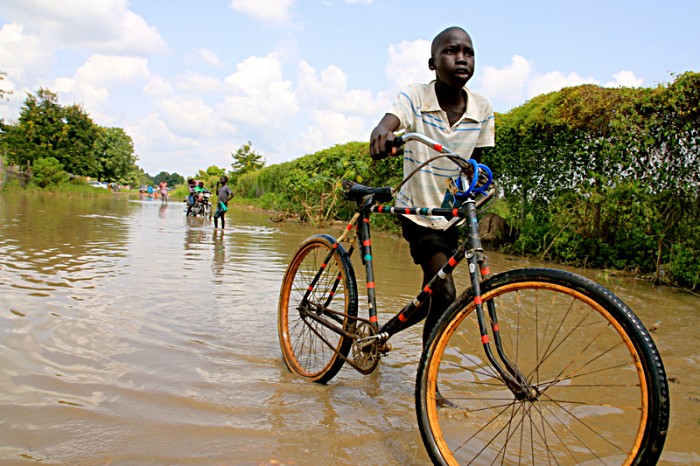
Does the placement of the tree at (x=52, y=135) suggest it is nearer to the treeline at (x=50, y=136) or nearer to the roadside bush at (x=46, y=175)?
the treeline at (x=50, y=136)

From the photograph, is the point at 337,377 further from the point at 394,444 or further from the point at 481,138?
the point at 481,138

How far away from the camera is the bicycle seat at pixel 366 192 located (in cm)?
282

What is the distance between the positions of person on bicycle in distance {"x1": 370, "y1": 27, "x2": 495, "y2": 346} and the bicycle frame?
0.17m

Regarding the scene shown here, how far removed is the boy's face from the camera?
8.86ft

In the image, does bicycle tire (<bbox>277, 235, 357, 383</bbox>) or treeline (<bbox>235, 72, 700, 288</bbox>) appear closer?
bicycle tire (<bbox>277, 235, 357, 383</bbox>)

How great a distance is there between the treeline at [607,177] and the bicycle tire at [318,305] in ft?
18.2

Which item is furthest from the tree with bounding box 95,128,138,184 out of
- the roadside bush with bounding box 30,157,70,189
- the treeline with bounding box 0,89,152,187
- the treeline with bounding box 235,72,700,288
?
the treeline with bounding box 235,72,700,288

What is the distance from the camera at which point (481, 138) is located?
2.94m

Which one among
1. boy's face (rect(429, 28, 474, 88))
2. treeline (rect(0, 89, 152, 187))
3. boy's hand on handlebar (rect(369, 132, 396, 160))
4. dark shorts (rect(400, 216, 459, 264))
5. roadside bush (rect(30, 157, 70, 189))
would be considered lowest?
dark shorts (rect(400, 216, 459, 264))

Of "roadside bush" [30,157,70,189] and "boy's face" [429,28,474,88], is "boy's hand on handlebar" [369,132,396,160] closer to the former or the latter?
"boy's face" [429,28,474,88]

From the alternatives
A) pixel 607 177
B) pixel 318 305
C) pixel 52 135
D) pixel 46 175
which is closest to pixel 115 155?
pixel 52 135

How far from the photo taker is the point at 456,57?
2.71m

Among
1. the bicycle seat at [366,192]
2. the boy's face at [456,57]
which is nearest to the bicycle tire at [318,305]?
the bicycle seat at [366,192]

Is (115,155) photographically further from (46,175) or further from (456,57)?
(456,57)
